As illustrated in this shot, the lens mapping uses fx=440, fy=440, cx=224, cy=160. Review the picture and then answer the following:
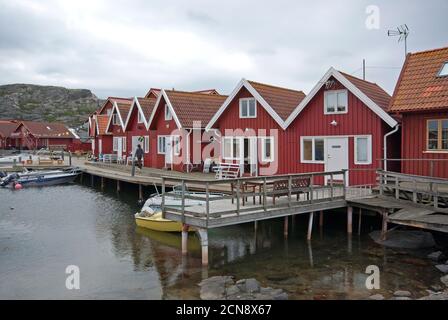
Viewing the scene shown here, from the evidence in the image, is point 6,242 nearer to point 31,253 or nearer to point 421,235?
point 31,253

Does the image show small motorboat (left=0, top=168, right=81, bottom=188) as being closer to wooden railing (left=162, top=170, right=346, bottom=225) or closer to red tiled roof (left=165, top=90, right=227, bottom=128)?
red tiled roof (left=165, top=90, right=227, bottom=128)

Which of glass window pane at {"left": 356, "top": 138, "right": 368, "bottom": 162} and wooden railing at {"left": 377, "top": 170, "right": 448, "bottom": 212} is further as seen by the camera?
glass window pane at {"left": 356, "top": 138, "right": 368, "bottom": 162}

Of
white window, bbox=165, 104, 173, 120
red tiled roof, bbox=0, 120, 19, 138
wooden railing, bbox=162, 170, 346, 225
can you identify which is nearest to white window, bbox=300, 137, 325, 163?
wooden railing, bbox=162, 170, 346, 225

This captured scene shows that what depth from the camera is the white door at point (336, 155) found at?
19469 millimetres

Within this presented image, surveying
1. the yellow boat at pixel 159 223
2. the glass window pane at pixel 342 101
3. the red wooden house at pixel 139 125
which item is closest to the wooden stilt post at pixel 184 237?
the yellow boat at pixel 159 223

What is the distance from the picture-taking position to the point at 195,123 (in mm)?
28391

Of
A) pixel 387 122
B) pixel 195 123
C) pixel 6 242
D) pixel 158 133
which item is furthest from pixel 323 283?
pixel 158 133

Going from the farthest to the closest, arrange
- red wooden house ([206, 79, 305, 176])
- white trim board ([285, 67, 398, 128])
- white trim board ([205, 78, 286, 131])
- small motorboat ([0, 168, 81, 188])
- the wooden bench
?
1. small motorboat ([0, 168, 81, 188])
2. red wooden house ([206, 79, 305, 176])
3. white trim board ([205, 78, 286, 131])
4. white trim board ([285, 67, 398, 128])
5. the wooden bench

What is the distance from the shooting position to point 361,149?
1898 cm

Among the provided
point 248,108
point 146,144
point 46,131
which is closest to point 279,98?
point 248,108

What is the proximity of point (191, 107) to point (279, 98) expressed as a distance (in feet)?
25.3

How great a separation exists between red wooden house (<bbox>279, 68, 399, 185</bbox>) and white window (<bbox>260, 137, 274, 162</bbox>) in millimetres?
1012

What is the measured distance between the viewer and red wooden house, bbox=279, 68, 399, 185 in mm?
18500

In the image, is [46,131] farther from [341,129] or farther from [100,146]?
[341,129]
